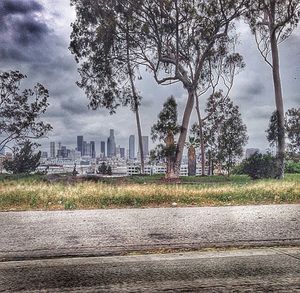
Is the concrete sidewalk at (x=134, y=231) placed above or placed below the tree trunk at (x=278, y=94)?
below

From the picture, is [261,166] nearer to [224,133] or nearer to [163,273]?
[224,133]

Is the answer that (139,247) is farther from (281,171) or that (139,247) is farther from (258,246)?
(281,171)

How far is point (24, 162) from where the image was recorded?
26328 millimetres

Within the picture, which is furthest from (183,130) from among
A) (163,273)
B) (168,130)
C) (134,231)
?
(163,273)

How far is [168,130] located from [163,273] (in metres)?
21.6

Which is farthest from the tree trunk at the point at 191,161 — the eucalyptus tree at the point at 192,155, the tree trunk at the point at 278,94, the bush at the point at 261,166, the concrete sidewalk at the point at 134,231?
the concrete sidewalk at the point at 134,231

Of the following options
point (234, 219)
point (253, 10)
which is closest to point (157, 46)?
point (253, 10)

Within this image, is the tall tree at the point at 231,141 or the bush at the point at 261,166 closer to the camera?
the bush at the point at 261,166

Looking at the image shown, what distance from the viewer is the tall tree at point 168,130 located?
24781 millimetres

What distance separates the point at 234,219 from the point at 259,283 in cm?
281

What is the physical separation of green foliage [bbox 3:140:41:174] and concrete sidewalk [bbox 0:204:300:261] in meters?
19.5

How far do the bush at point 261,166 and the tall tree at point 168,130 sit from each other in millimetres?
4557

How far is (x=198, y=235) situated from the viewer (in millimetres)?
4766

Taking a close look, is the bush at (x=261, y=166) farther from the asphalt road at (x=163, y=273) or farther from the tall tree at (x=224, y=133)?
the asphalt road at (x=163, y=273)
